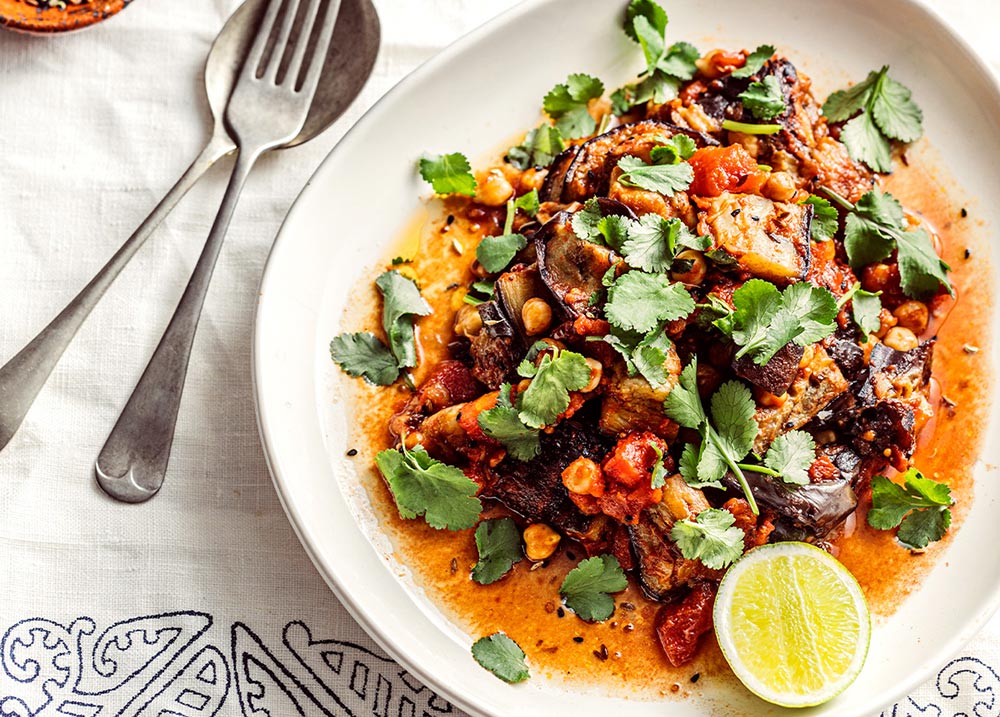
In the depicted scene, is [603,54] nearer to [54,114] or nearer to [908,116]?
[908,116]

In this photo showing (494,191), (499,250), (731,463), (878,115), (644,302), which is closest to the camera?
(644,302)

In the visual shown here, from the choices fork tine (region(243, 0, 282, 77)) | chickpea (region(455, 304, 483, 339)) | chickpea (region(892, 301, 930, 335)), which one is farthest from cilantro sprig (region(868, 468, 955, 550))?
fork tine (region(243, 0, 282, 77))

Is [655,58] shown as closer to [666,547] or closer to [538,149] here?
[538,149]

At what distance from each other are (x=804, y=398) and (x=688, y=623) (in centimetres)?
105

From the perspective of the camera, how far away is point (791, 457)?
363 centimetres

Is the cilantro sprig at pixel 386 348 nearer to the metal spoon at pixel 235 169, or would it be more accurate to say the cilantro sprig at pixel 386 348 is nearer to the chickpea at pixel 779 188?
the metal spoon at pixel 235 169

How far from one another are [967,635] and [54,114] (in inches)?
190

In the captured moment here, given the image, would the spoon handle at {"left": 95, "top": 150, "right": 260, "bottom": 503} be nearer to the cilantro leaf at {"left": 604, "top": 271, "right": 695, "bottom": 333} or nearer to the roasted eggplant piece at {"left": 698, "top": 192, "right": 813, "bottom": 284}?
the cilantro leaf at {"left": 604, "top": 271, "right": 695, "bottom": 333}

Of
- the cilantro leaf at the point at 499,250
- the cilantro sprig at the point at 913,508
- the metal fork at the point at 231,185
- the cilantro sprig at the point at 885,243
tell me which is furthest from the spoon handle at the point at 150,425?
the cilantro sprig at the point at 913,508

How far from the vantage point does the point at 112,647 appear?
13.5ft

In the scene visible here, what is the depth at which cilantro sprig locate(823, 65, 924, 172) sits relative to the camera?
14.1 feet

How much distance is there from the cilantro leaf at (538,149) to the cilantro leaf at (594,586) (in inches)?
73.1

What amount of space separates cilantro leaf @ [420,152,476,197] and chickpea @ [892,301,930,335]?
201 centimetres

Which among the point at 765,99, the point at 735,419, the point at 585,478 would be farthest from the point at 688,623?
the point at 765,99
